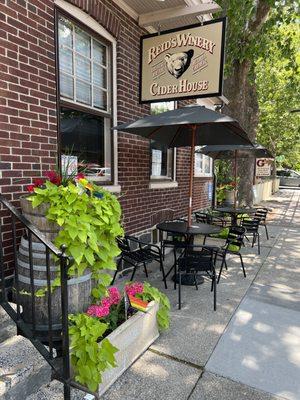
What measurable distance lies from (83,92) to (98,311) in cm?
269

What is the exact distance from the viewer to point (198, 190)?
26.0 feet

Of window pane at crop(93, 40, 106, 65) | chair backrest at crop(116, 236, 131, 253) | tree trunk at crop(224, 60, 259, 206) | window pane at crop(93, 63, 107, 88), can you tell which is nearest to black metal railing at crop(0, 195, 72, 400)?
chair backrest at crop(116, 236, 131, 253)

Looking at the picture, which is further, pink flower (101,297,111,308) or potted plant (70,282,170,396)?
pink flower (101,297,111,308)

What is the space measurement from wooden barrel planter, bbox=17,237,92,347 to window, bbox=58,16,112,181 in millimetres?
1390

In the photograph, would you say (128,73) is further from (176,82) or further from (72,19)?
(72,19)

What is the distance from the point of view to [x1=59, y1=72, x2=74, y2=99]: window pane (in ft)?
11.7

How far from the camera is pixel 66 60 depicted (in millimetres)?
3619

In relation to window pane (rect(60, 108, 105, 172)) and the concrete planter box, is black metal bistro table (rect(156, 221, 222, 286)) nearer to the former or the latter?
window pane (rect(60, 108, 105, 172))

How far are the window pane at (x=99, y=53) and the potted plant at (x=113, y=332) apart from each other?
295 centimetres

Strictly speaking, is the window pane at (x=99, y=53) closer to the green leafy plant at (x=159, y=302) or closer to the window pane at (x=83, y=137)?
the window pane at (x=83, y=137)

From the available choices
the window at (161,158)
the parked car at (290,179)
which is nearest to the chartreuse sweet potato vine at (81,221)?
the window at (161,158)

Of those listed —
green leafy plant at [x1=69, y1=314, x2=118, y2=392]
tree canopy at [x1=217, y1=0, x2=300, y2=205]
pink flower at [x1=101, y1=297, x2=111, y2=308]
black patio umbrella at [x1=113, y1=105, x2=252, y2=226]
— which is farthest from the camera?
tree canopy at [x1=217, y1=0, x2=300, y2=205]

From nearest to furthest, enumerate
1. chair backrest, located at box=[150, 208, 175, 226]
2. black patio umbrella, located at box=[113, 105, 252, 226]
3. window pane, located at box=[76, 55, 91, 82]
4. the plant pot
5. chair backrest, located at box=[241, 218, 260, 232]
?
black patio umbrella, located at box=[113, 105, 252, 226], window pane, located at box=[76, 55, 91, 82], chair backrest, located at box=[150, 208, 175, 226], chair backrest, located at box=[241, 218, 260, 232], the plant pot

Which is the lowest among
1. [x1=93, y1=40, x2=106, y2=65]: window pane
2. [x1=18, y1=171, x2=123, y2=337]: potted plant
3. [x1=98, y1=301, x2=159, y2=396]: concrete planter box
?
Result: [x1=98, y1=301, x2=159, y2=396]: concrete planter box
